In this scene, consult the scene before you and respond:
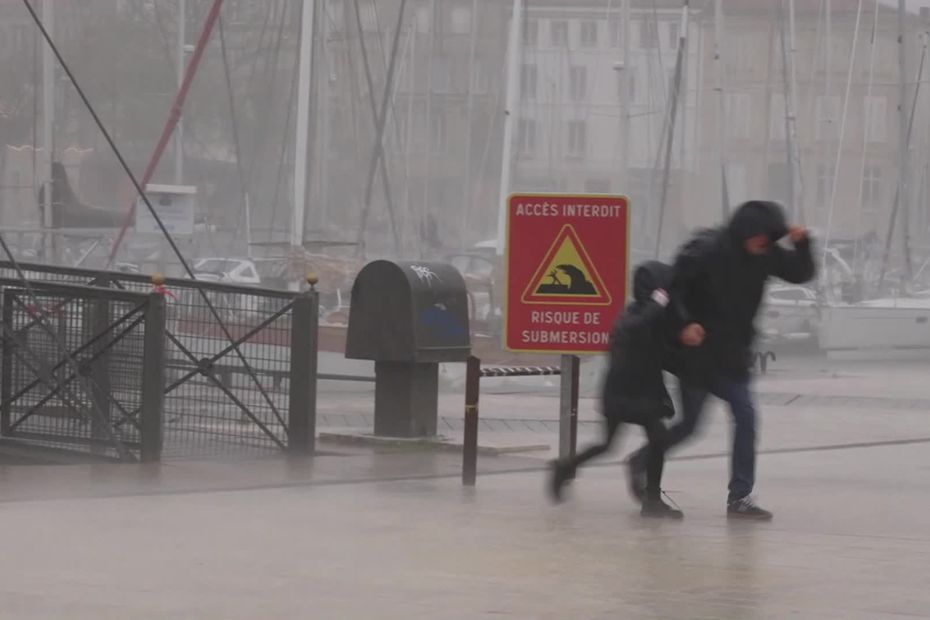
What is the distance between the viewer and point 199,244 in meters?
41.7

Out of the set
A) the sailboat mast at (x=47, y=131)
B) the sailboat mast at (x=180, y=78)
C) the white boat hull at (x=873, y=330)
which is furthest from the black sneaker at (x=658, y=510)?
the white boat hull at (x=873, y=330)

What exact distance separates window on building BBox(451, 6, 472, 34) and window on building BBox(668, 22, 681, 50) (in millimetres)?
4444

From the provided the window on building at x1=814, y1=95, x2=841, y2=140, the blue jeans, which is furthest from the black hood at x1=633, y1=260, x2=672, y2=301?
the window on building at x1=814, y1=95, x2=841, y2=140

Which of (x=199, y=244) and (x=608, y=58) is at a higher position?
(x=608, y=58)

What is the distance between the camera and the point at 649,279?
1028 cm

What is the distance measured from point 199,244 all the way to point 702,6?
12276 millimetres

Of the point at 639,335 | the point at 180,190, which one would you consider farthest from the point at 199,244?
the point at 639,335

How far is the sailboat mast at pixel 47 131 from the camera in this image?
29344 millimetres

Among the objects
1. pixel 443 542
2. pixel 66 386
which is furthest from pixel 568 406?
pixel 66 386

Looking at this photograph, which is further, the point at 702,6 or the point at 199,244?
the point at 702,6

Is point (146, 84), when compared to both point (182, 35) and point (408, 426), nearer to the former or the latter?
point (182, 35)

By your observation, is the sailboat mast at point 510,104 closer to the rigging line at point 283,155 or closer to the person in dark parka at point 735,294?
the rigging line at point 283,155

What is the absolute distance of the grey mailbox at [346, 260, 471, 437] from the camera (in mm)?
14016

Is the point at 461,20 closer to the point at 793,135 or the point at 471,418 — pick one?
the point at 793,135
